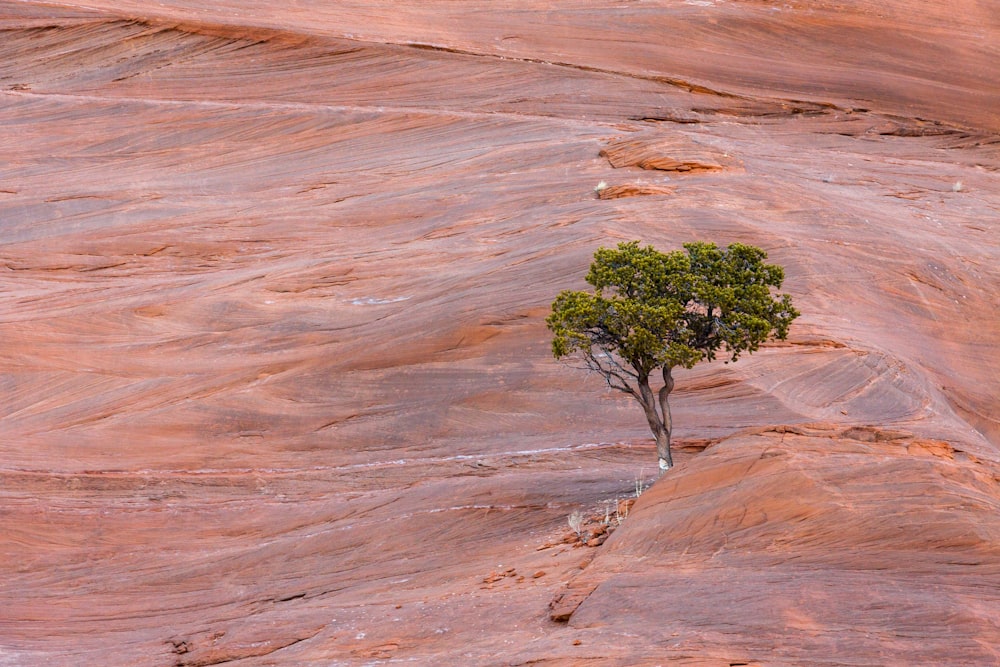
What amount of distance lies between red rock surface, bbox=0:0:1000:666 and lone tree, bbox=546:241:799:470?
176 centimetres

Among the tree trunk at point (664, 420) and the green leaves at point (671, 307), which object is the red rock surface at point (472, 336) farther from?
the green leaves at point (671, 307)

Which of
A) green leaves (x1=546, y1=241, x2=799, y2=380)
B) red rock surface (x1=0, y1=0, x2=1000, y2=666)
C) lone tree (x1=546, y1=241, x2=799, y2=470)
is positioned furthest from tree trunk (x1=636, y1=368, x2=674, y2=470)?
red rock surface (x1=0, y1=0, x2=1000, y2=666)

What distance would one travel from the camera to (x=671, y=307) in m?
17.5

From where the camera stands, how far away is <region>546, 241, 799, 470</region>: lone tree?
57.7 feet

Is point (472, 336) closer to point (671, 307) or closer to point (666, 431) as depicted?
point (666, 431)

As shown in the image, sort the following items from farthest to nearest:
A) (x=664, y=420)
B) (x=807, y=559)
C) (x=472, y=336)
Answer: (x=472, y=336) < (x=664, y=420) < (x=807, y=559)

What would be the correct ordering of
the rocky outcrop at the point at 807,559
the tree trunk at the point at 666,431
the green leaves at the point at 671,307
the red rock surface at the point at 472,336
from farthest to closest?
the tree trunk at the point at 666,431, the green leaves at the point at 671,307, the red rock surface at the point at 472,336, the rocky outcrop at the point at 807,559

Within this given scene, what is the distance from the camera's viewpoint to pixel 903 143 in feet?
109

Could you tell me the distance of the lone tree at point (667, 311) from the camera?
17.6 metres

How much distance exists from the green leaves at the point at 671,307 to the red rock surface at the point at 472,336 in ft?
6.28

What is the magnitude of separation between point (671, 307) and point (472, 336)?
586 cm

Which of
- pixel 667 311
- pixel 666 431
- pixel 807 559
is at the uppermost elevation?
pixel 667 311

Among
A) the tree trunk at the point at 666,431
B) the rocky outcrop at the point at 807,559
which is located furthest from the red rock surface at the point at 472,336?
the tree trunk at the point at 666,431

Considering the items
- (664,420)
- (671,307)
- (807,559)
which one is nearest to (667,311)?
(671,307)
